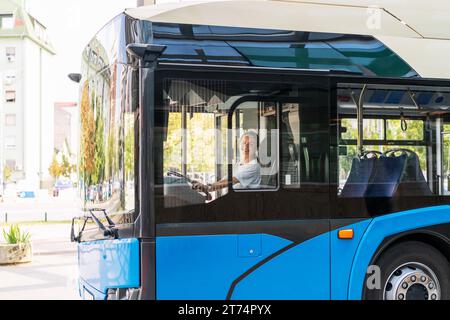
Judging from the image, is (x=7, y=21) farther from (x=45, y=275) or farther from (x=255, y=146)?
(x=255, y=146)

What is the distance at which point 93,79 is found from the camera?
5168 millimetres

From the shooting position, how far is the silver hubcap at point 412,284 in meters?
5.11

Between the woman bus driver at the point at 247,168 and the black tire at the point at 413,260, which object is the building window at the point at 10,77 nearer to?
the woman bus driver at the point at 247,168

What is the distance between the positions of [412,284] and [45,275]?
20.7 ft

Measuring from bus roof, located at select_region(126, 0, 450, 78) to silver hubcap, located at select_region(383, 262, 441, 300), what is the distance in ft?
6.14

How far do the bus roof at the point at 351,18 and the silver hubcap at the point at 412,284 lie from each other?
1.87 metres

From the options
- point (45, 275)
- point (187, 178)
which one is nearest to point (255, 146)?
point (187, 178)

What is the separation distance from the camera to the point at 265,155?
15.8ft

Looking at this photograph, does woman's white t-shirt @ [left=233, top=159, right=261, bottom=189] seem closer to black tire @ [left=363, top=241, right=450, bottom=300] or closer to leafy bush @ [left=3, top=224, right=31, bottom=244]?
black tire @ [left=363, top=241, right=450, bottom=300]

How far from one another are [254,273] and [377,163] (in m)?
1.59

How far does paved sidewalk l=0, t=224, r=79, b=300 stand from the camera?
7.71m

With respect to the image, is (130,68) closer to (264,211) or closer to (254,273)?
(264,211)

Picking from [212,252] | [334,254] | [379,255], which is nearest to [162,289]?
[212,252]

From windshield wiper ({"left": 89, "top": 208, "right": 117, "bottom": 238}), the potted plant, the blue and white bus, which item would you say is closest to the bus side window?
the blue and white bus
